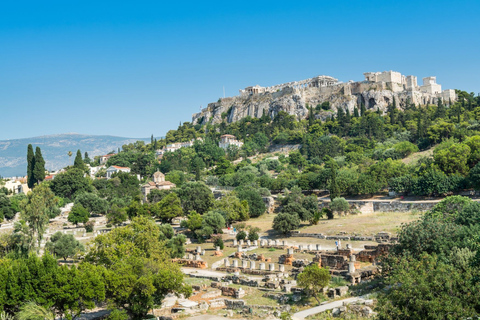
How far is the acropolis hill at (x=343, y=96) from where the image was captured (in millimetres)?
117188

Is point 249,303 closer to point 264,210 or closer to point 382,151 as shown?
point 264,210

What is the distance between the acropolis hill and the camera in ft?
384

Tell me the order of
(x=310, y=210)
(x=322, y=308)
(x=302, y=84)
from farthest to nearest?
1. (x=302, y=84)
2. (x=310, y=210)
3. (x=322, y=308)

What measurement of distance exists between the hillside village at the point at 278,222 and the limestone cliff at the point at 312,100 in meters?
0.58

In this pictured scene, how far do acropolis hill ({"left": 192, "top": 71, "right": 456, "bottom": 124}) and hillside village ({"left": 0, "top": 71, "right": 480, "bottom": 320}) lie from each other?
1.91 feet

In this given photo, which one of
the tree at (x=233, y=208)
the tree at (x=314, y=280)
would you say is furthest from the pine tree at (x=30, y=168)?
the tree at (x=314, y=280)

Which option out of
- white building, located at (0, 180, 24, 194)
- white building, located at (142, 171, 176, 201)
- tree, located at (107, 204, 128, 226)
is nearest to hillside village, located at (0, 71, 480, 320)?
white building, located at (142, 171, 176, 201)

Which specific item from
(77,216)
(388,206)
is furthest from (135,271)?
(77,216)

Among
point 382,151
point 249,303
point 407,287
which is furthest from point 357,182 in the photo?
point 407,287

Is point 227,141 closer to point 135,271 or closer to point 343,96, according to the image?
point 343,96

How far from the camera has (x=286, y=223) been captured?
4266 cm

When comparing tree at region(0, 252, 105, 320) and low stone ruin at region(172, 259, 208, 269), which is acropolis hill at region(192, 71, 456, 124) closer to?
low stone ruin at region(172, 259, 208, 269)

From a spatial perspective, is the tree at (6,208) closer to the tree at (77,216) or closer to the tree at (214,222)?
the tree at (77,216)

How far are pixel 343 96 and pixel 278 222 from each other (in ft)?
279
